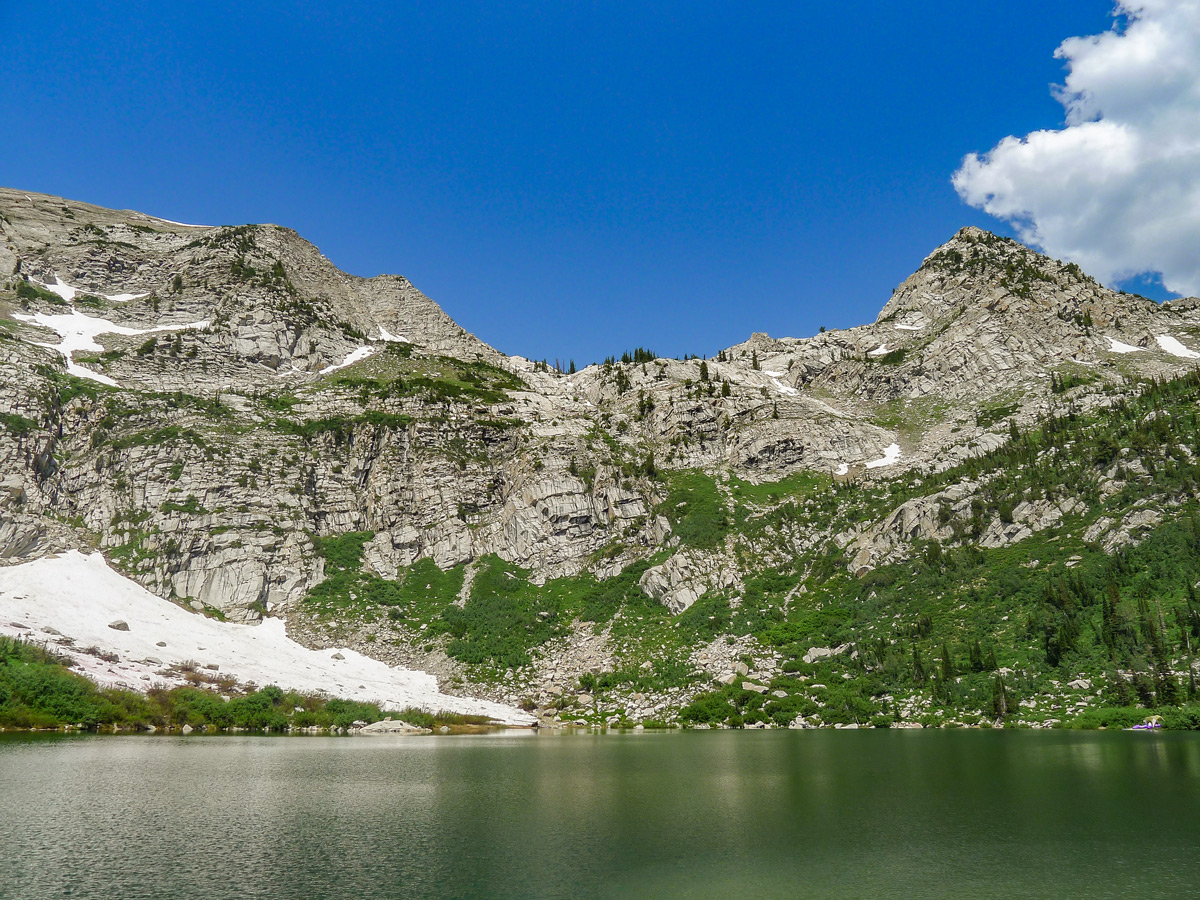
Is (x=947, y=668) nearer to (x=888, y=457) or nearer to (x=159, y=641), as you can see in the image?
(x=888, y=457)

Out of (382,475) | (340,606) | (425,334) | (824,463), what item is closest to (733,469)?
(824,463)

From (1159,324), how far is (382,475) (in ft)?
514

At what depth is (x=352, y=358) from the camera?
138875 mm

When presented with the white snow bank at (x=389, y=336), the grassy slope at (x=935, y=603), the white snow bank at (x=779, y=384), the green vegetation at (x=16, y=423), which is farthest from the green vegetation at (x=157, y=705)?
the white snow bank at (x=779, y=384)

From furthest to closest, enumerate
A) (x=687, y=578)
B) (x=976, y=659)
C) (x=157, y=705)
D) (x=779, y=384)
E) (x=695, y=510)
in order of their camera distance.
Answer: (x=779, y=384), (x=695, y=510), (x=687, y=578), (x=976, y=659), (x=157, y=705)

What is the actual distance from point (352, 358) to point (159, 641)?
78.1 m

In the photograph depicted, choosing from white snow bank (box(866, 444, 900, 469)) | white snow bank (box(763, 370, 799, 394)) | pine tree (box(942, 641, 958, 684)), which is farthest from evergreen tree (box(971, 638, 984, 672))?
white snow bank (box(763, 370, 799, 394))

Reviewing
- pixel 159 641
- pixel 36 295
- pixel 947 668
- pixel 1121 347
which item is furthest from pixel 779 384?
pixel 36 295

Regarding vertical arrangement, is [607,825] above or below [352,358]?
below

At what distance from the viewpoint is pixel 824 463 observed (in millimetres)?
121250

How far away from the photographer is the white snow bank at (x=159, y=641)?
66.8 m

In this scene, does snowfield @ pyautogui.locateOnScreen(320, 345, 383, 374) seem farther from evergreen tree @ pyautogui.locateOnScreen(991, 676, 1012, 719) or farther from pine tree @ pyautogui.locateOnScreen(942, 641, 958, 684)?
evergreen tree @ pyautogui.locateOnScreen(991, 676, 1012, 719)

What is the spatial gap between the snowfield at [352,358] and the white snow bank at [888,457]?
334 feet

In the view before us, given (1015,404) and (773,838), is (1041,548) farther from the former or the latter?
(773,838)
